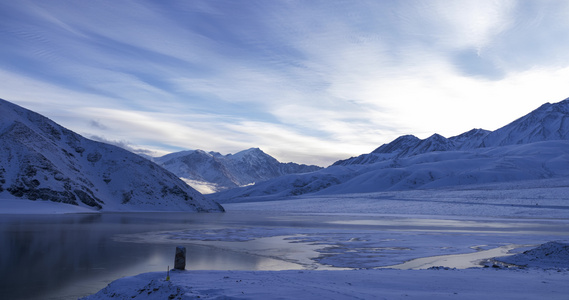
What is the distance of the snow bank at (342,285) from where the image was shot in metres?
12.8

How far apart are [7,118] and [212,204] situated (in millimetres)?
54444

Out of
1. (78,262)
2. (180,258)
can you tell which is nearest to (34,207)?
(78,262)

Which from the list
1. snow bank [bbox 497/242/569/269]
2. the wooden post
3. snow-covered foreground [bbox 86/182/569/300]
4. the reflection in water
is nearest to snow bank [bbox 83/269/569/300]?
snow-covered foreground [bbox 86/182/569/300]

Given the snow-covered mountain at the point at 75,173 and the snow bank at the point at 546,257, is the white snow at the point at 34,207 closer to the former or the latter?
the snow-covered mountain at the point at 75,173

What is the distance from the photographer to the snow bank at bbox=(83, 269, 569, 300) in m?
12.8

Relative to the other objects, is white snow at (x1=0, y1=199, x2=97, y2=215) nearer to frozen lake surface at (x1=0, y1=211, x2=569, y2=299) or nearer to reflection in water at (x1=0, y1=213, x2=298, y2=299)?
frozen lake surface at (x1=0, y1=211, x2=569, y2=299)

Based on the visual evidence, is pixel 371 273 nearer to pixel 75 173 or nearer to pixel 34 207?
pixel 34 207

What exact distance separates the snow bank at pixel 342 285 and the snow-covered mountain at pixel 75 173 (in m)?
84.0

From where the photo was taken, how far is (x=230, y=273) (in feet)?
56.0

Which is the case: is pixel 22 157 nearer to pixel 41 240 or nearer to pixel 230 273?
pixel 41 240

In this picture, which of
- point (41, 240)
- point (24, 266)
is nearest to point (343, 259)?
point (24, 266)

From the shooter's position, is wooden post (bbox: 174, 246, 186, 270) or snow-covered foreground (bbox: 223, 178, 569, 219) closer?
wooden post (bbox: 174, 246, 186, 270)

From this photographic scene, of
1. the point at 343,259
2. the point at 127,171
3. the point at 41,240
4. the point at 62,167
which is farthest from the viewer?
the point at 127,171

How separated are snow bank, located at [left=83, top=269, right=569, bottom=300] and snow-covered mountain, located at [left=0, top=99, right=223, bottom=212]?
276ft
